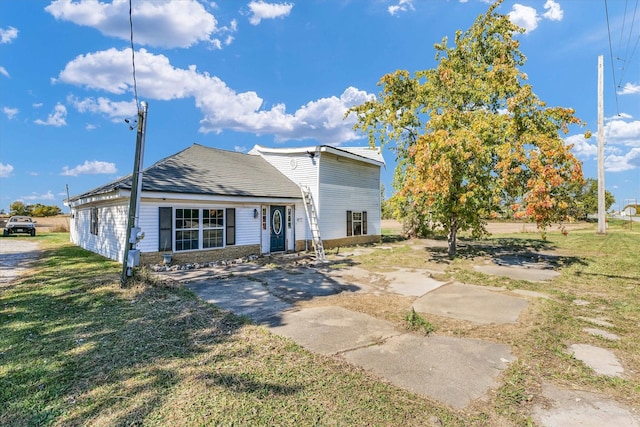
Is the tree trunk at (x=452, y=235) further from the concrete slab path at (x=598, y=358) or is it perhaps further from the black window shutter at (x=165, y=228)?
the black window shutter at (x=165, y=228)

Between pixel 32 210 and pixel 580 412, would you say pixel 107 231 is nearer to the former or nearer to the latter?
pixel 580 412

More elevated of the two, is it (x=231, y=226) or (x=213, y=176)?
(x=213, y=176)

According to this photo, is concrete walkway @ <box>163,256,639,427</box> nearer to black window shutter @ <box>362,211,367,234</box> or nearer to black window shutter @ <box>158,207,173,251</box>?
black window shutter @ <box>158,207,173,251</box>

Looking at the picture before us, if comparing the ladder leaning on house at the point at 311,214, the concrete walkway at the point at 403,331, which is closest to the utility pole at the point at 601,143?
the concrete walkway at the point at 403,331

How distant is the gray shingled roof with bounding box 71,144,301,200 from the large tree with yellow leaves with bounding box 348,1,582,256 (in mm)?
5970

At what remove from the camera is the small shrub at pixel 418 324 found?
514cm

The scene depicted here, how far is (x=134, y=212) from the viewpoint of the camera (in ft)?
25.5

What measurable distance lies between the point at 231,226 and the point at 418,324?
901 centimetres

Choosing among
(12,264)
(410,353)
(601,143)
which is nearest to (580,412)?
(410,353)

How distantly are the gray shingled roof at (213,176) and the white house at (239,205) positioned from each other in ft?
0.14

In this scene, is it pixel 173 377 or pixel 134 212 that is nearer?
pixel 173 377

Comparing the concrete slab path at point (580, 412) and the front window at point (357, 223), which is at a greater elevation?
the front window at point (357, 223)

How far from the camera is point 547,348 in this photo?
4434 mm

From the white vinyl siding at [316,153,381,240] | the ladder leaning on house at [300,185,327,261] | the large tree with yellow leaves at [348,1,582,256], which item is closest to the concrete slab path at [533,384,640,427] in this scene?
the large tree with yellow leaves at [348,1,582,256]
